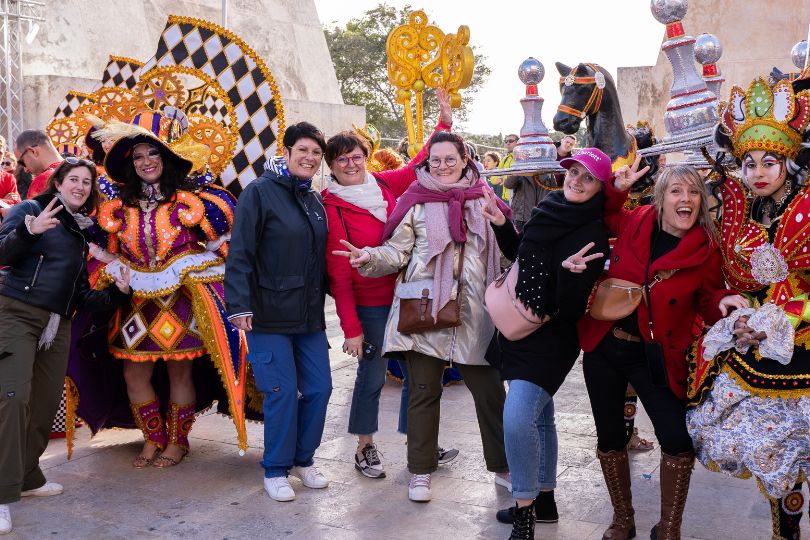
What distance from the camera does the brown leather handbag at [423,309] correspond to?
4070 mm

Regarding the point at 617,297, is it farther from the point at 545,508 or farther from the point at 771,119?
the point at 545,508

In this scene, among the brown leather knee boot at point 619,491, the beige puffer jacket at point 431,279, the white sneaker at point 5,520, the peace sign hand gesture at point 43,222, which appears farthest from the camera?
the beige puffer jacket at point 431,279

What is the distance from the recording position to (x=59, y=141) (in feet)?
19.4

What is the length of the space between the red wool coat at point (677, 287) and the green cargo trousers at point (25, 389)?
2607 millimetres

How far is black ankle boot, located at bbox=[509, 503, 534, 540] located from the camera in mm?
3572

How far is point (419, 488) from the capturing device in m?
4.23

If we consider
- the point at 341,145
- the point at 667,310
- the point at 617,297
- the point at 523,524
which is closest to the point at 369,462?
the point at 523,524

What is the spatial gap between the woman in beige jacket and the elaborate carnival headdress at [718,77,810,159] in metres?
1.25

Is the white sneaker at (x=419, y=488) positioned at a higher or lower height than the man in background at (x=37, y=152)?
lower

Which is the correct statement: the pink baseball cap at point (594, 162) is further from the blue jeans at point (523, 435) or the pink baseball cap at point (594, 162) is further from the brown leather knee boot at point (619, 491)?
the brown leather knee boot at point (619, 491)

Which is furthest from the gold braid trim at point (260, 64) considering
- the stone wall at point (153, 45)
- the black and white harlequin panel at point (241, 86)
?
the stone wall at point (153, 45)

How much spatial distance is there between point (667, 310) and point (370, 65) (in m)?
27.3

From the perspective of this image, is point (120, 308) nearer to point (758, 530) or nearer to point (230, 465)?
point (230, 465)

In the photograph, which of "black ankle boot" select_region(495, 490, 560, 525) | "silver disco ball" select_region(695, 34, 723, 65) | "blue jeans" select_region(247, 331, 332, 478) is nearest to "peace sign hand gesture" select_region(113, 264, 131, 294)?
"blue jeans" select_region(247, 331, 332, 478)
